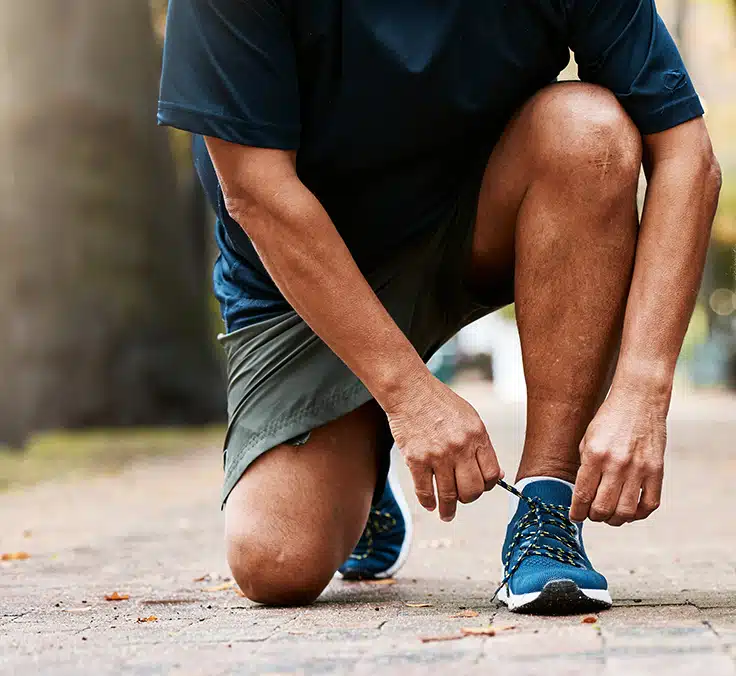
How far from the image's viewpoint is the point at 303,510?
3.21m

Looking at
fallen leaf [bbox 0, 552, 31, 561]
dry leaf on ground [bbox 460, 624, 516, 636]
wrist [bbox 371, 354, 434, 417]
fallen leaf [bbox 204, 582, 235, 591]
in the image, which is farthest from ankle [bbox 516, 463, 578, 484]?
fallen leaf [bbox 0, 552, 31, 561]

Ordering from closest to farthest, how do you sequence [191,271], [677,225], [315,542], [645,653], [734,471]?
[645,653], [677,225], [315,542], [734,471], [191,271]

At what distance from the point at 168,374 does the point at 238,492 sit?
1005cm

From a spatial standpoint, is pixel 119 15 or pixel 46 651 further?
pixel 119 15

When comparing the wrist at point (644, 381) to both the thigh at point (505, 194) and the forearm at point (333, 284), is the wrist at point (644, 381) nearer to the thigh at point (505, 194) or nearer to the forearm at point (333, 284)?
the forearm at point (333, 284)

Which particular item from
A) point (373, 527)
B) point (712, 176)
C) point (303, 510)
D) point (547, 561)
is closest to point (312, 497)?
point (303, 510)

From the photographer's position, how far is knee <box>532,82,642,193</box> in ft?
9.20

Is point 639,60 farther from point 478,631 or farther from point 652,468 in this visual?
point 478,631

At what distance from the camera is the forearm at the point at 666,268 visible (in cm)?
267

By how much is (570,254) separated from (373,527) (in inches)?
45.7

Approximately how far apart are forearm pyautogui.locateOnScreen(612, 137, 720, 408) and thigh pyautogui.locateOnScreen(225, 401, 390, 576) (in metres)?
0.86

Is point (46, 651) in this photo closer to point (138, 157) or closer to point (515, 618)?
point (515, 618)

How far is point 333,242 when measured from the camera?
8.82 ft

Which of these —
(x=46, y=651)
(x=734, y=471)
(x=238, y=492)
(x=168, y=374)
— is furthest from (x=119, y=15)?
(x=46, y=651)
